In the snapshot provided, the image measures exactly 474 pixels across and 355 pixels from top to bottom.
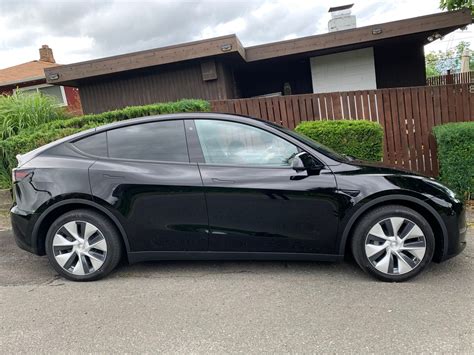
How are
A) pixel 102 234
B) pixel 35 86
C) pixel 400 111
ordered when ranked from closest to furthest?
1. pixel 102 234
2. pixel 400 111
3. pixel 35 86

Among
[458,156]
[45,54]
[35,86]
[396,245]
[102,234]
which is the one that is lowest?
[396,245]

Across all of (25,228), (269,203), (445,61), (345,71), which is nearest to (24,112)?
(25,228)

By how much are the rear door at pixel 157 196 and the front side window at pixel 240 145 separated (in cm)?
22

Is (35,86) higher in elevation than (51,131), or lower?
higher

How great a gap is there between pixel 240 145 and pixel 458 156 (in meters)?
3.63

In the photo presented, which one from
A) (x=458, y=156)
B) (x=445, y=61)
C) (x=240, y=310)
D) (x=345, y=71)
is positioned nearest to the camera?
(x=240, y=310)

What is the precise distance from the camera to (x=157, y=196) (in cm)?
367

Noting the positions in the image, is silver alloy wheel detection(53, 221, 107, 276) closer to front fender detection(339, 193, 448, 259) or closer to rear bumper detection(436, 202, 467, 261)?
front fender detection(339, 193, 448, 259)

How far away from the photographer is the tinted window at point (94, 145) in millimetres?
3883

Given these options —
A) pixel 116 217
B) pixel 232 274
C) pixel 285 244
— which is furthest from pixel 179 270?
pixel 285 244

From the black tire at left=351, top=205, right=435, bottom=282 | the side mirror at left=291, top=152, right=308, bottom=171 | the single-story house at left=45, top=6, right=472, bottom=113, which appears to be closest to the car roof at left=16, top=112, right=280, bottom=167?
the side mirror at left=291, top=152, right=308, bottom=171

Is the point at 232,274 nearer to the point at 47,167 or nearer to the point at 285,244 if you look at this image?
the point at 285,244

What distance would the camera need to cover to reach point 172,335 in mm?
Answer: 2859

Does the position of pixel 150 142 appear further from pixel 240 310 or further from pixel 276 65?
pixel 276 65
